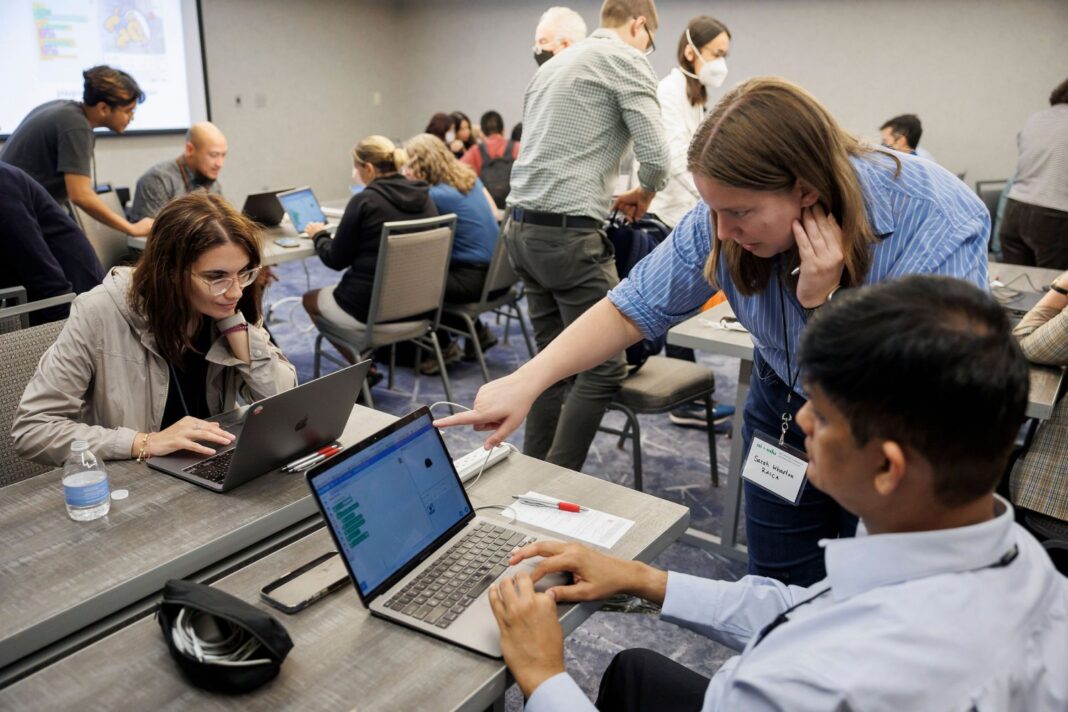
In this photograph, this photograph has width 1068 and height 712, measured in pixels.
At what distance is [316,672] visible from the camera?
104cm

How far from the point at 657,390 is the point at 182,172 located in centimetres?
275

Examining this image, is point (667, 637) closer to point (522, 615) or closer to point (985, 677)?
point (522, 615)

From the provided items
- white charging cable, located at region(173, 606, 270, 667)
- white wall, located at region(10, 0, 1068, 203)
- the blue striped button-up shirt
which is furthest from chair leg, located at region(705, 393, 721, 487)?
white wall, located at region(10, 0, 1068, 203)

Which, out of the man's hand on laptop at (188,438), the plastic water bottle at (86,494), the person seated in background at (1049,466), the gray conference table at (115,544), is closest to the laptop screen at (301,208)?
the man's hand on laptop at (188,438)

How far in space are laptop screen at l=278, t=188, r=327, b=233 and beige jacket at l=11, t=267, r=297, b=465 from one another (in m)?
2.50

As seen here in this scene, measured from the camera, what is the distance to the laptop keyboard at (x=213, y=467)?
1.50 m

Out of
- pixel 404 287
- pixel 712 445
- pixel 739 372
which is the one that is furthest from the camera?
pixel 404 287

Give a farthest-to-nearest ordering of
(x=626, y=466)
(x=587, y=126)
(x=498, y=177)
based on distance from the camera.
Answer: (x=498, y=177), (x=626, y=466), (x=587, y=126)

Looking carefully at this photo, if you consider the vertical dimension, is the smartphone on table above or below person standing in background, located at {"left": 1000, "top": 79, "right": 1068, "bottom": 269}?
below

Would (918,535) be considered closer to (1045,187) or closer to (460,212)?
(460,212)

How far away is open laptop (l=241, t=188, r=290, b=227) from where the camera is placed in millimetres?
4250

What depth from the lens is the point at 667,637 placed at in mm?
2254

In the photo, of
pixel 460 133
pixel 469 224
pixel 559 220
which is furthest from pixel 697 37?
pixel 460 133

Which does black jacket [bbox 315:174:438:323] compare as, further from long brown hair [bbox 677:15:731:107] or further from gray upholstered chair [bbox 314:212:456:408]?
long brown hair [bbox 677:15:731:107]
